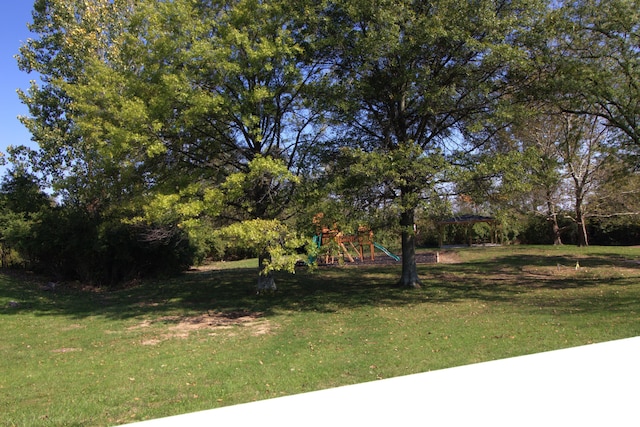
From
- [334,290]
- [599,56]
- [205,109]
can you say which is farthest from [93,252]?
[599,56]

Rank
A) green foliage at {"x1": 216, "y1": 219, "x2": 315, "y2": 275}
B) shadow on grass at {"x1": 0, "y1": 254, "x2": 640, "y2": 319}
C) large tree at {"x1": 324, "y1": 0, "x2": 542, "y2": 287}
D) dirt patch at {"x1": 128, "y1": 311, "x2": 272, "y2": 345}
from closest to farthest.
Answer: dirt patch at {"x1": 128, "y1": 311, "x2": 272, "y2": 345}
green foliage at {"x1": 216, "y1": 219, "x2": 315, "y2": 275}
large tree at {"x1": 324, "y1": 0, "x2": 542, "y2": 287}
shadow on grass at {"x1": 0, "y1": 254, "x2": 640, "y2": 319}

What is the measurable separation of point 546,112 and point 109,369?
13.7 m

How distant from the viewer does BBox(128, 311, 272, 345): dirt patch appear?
10288mm

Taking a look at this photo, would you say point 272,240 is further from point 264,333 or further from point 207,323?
point 207,323

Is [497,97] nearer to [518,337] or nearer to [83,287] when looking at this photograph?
[518,337]

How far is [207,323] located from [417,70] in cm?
872

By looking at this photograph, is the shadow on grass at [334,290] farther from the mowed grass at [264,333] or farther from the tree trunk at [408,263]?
the tree trunk at [408,263]

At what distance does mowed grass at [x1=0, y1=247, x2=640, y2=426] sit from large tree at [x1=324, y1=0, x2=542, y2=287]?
3.39 m

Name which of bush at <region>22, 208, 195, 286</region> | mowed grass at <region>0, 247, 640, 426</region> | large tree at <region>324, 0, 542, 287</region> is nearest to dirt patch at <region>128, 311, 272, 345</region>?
mowed grass at <region>0, 247, 640, 426</region>

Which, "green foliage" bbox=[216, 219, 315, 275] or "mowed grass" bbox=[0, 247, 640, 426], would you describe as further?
"green foliage" bbox=[216, 219, 315, 275]

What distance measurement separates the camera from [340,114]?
516 inches

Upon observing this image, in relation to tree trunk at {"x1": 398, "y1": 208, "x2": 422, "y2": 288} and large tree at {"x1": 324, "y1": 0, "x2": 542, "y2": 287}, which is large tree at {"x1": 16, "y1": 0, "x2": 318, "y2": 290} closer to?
large tree at {"x1": 324, "y1": 0, "x2": 542, "y2": 287}

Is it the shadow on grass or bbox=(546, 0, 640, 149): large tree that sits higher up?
bbox=(546, 0, 640, 149): large tree

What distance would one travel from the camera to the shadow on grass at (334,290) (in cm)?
1362
